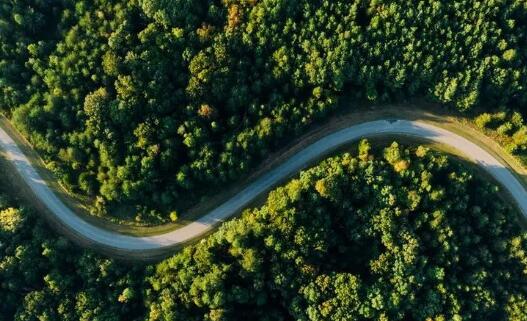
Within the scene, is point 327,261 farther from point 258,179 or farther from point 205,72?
point 205,72

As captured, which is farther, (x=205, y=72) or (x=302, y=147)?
(x=302, y=147)

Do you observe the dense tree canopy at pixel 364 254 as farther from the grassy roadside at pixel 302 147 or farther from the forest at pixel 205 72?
the forest at pixel 205 72

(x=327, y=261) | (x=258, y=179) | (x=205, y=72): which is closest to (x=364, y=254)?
(x=327, y=261)

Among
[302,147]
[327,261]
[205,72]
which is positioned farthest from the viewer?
[302,147]

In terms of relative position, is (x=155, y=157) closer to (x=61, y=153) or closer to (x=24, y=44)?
(x=61, y=153)

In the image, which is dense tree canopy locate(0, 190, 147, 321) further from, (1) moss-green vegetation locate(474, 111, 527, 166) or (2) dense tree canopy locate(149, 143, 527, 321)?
(1) moss-green vegetation locate(474, 111, 527, 166)

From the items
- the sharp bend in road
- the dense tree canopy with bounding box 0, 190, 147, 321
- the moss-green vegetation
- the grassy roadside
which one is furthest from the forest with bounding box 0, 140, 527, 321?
the moss-green vegetation
